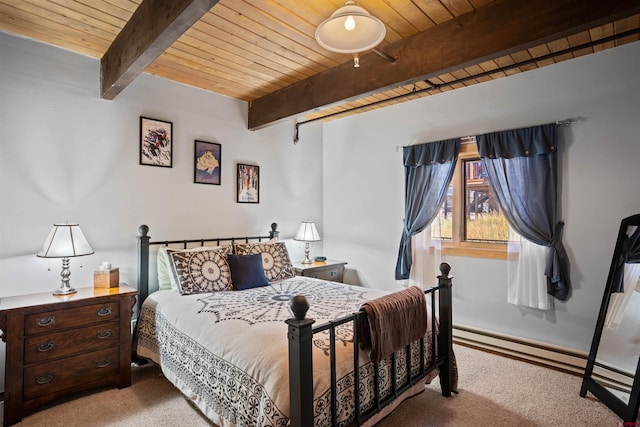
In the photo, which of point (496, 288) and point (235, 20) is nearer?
point (235, 20)

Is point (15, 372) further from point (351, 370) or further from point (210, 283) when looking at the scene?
point (351, 370)

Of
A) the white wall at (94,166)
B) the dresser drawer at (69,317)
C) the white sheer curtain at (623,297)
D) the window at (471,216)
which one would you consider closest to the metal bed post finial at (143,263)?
the white wall at (94,166)

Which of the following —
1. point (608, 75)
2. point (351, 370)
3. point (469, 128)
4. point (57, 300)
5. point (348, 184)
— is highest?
point (608, 75)

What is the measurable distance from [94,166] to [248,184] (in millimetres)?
1507

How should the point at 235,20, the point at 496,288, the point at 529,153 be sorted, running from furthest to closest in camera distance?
the point at 496,288 → the point at 529,153 → the point at 235,20

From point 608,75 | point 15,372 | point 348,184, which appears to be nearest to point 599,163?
point 608,75

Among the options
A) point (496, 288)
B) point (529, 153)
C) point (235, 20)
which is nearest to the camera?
point (235, 20)

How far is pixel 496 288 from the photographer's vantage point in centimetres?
334

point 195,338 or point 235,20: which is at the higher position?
point 235,20

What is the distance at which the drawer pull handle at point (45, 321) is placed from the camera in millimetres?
2250

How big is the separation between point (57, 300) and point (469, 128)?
378 cm

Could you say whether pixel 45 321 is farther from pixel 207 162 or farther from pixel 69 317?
pixel 207 162

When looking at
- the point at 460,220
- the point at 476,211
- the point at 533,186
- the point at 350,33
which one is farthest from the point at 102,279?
the point at 533,186

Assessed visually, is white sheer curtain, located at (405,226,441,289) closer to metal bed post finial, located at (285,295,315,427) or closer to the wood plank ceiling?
the wood plank ceiling
